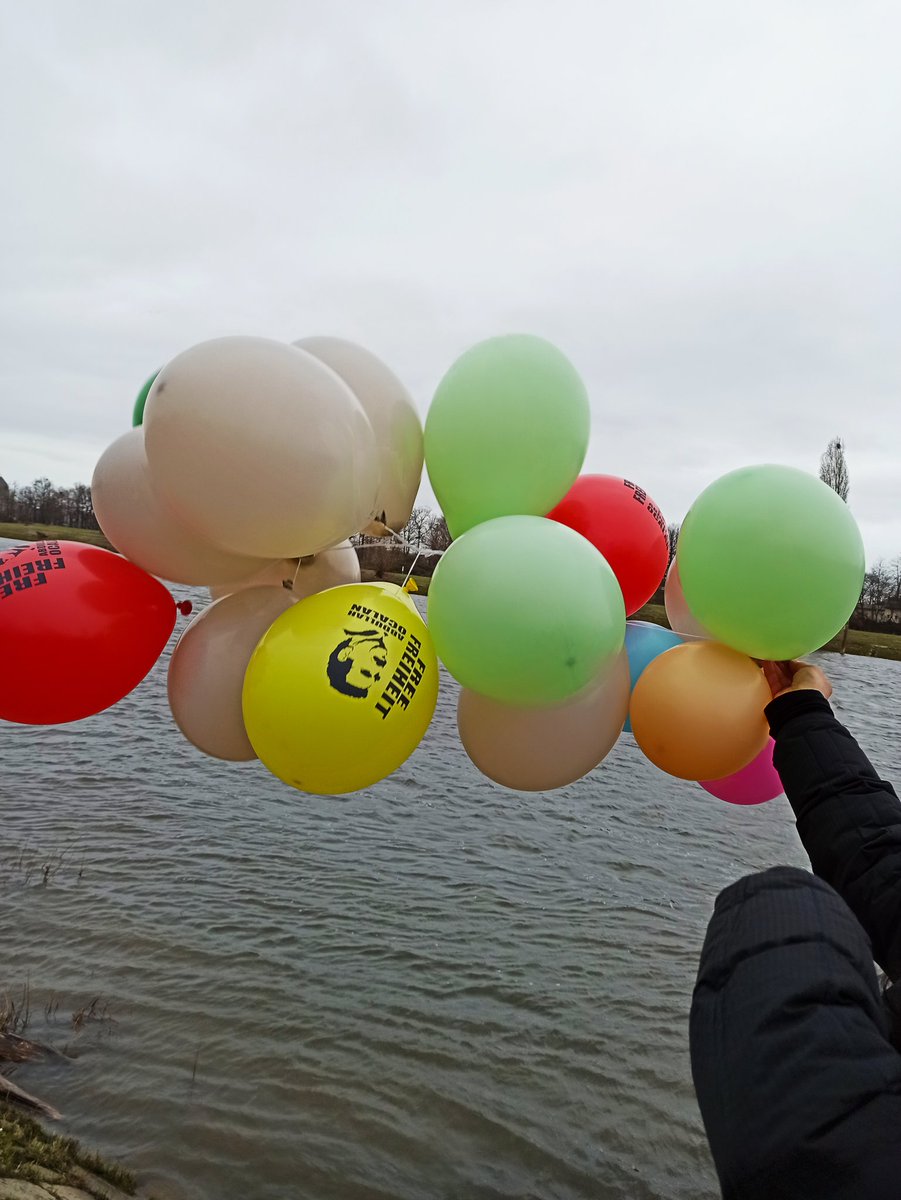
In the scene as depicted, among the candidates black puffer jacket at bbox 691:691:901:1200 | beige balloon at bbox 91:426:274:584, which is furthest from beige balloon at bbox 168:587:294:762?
black puffer jacket at bbox 691:691:901:1200

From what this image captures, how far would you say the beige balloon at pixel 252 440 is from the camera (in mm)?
1917

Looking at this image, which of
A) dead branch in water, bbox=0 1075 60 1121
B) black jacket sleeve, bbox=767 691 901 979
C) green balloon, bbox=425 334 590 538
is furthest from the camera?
dead branch in water, bbox=0 1075 60 1121

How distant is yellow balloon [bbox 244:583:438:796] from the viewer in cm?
206

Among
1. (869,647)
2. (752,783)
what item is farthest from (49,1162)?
(869,647)

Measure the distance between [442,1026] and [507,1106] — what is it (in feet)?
2.52

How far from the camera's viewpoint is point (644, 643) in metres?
2.72

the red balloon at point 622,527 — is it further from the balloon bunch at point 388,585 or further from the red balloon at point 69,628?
the red balloon at point 69,628

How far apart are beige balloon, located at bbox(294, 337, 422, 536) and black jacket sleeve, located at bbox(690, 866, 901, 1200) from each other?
5.43 ft

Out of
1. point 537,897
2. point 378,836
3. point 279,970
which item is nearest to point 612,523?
point 279,970

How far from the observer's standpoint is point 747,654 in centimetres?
241

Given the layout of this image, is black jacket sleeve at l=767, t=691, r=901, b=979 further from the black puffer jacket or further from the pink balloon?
the pink balloon

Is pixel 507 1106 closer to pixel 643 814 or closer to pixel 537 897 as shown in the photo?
pixel 537 897

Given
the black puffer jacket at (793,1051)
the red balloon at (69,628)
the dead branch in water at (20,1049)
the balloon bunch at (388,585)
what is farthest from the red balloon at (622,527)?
the dead branch in water at (20,1049)

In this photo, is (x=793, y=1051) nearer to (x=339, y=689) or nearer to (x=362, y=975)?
(x=339, y=689)
